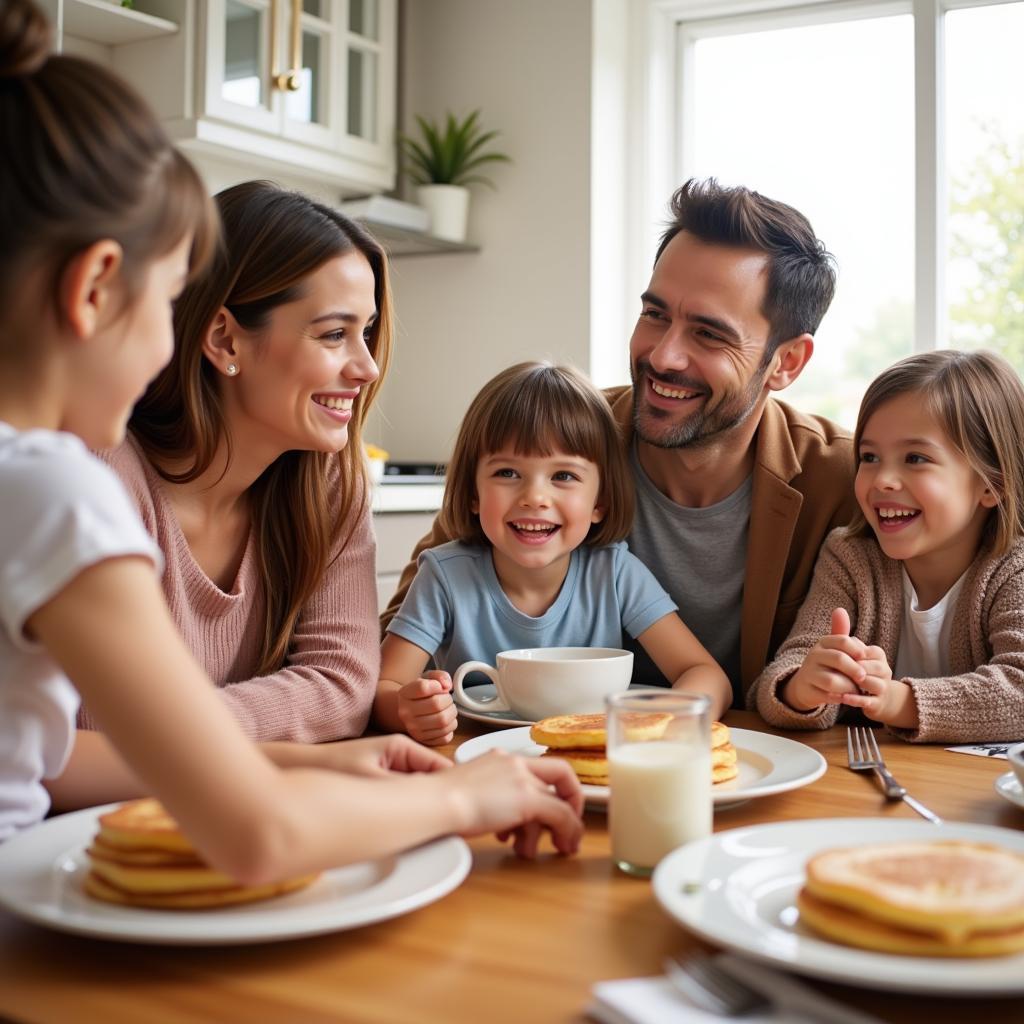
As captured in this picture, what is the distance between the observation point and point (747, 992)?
658mm

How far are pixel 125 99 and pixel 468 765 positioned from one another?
0.54 meters

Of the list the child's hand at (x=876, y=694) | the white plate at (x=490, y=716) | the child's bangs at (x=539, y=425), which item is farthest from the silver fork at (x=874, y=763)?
the child's bangs at (x=539, y=425)

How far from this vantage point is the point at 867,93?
400 cm

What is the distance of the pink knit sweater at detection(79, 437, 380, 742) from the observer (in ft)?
4.48

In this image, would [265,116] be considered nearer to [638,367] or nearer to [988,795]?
[638,367]

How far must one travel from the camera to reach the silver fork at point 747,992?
0.63m

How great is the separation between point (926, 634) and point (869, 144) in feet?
9.20

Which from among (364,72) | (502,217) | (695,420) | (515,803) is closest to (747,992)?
(515,803)

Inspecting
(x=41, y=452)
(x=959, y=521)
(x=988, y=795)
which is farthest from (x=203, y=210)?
(x=959, y=521)

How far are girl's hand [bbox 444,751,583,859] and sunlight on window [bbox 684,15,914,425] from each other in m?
3.28

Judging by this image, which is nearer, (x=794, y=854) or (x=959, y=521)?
(x=794, y=854)

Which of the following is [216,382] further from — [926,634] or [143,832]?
[926,634]

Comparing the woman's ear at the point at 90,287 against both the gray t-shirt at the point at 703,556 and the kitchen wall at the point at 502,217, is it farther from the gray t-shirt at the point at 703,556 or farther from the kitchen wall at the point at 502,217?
the kitchen wall at the point at 502,217

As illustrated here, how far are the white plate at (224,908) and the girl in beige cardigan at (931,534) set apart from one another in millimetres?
797
